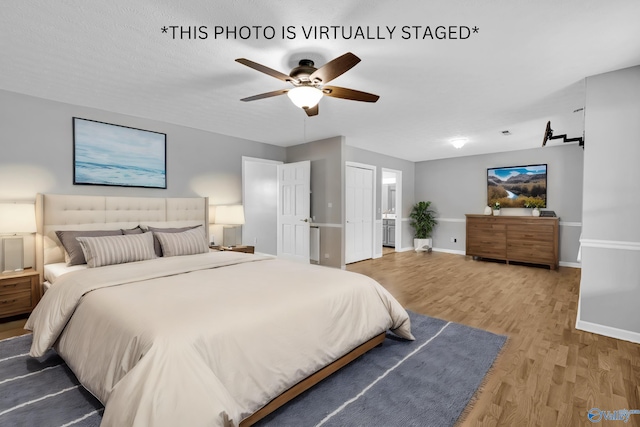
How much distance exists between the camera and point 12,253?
3129 millimetres

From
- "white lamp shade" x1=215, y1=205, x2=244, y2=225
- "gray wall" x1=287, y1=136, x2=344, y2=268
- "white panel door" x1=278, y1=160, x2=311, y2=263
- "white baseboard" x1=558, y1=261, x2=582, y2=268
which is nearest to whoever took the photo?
"white lamp shade" x1=215, y1=205, x2=244, y2=225

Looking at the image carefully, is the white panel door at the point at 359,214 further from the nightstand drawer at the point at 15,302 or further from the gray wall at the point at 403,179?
the nightstand drawer at the point at 15,302

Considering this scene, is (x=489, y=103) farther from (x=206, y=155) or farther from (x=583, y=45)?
(x=206, y=155)

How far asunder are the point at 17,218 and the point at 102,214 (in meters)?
0.77

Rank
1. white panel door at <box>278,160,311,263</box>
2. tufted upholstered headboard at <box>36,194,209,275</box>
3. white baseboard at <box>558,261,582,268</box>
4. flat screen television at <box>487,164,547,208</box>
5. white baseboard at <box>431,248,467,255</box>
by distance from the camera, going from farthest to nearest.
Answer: white baseboard at <box>431,248,467,255</box>, flat screen television at <box>487,164,547,208</box>, white baseboard at <box>558,261,582,268</box>, white panel door at <box>278,160,311,263</box>, tufted upholstered headboard at <box>36,194,209,275</box>

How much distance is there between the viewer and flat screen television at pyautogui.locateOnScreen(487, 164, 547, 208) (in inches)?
241

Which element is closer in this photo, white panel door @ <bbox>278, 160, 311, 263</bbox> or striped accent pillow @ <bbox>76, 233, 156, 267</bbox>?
striped accent pillow @ <bbox>76, 233, 156, 267</bbox>

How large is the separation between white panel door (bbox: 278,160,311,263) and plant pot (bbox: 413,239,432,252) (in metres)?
3.51

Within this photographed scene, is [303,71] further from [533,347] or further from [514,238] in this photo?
[514,238]

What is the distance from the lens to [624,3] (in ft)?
5.98

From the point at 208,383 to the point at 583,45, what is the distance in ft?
11.1

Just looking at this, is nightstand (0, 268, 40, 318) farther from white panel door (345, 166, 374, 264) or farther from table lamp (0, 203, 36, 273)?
white panel door (345, 166, 374, 264)

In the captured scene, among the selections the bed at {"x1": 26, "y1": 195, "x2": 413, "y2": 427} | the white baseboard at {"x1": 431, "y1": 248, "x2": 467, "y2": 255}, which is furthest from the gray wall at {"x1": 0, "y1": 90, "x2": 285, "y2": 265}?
the white baseboard at {"x1": 431, "y1": 248, "x2": 467, "y2": 255}

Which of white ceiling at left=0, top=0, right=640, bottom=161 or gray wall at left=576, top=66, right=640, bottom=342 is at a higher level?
white ceiling at left=0, top=0, right=640, bottom=161
